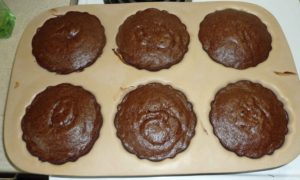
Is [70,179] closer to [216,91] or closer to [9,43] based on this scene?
[216,91]

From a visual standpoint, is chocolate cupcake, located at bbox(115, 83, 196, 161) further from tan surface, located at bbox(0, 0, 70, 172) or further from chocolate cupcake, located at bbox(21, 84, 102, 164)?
tan surface, located at bbox(0, 0, 70, 172)

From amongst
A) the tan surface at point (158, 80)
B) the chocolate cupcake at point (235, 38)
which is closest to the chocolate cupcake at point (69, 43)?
the tan surface at point (158, 80)

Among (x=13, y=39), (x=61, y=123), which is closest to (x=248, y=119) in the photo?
(x=61, y=123)

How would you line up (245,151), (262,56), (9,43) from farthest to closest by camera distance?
(9,43) < (262,56) < (245,151)

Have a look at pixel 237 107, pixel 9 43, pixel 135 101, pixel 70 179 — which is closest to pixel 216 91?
pixel 237 107

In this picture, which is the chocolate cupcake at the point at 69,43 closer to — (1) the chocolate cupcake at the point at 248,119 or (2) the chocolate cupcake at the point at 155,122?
(2) the chocolate cupcake at the point at 155,122

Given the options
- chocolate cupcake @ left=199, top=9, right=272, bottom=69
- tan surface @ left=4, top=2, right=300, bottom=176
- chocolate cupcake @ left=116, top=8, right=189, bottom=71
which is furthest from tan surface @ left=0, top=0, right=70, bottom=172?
chocolate cupcake @ left=199, top=9, right=272, bottom=69

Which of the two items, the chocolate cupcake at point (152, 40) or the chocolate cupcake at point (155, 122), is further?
the chocolate cupcake at point (152, 40)
